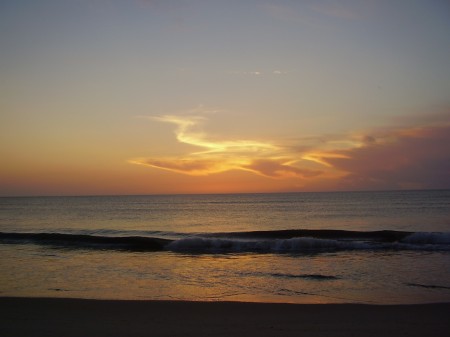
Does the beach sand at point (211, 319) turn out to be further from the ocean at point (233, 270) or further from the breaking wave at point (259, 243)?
the breaking wave at point (259, 243)

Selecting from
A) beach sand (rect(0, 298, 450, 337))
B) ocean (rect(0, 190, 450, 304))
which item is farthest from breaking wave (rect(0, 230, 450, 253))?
beach sand (rect(0, 298, 450, 337))

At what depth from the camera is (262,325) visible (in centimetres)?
805

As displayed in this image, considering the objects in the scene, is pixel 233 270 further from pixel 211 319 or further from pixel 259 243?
pixel 259 243

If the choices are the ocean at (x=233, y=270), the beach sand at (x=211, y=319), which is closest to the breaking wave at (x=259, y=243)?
the ocean at (x=233, y=270)

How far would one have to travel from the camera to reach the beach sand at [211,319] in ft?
24.8

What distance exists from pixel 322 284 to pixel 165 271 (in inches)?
234

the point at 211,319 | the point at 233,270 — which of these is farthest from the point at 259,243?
the point at 211,319

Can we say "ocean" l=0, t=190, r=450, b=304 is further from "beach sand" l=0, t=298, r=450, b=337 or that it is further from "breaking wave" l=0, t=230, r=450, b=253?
"beach sand" l=0, t=298, r=450, b=337

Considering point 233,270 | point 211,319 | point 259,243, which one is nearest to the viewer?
point 211,319

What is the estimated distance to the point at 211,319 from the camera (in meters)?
8.60

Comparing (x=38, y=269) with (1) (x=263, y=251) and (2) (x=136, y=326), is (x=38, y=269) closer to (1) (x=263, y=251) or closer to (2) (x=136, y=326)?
(2) (x=136, y=326)

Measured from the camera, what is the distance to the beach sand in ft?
24.8

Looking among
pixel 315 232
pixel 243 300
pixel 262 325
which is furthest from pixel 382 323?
pixel 315 232

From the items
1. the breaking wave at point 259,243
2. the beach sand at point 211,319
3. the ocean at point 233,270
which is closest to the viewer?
the beach sand at point 211,319
